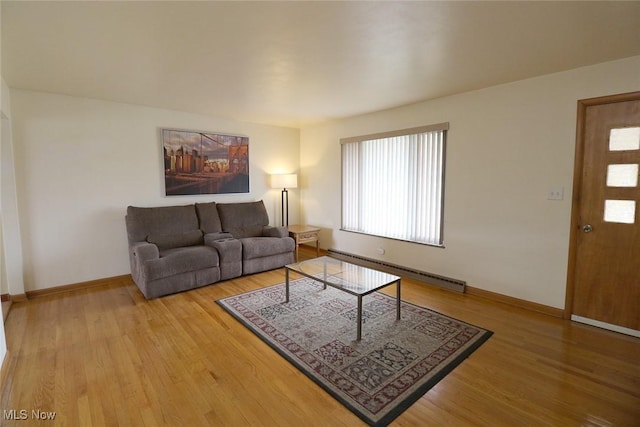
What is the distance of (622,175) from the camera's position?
2.56m

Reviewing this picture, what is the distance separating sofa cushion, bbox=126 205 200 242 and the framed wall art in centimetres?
37

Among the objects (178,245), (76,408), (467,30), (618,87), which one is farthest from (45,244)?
(618,87)

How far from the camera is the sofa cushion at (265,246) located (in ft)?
13.4

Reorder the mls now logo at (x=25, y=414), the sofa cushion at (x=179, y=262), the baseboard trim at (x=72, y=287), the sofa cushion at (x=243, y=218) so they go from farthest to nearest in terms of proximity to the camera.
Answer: the sofa cushion at (x=243, y=218) < the baseboard trim at (x=72, y=287) < the sofa cushion at (x=179, y=262) < the mls now logo at (x=25, y=414)

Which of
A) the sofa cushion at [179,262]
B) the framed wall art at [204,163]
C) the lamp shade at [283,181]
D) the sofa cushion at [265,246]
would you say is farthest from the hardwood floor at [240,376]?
the lamp shade at [283,181]

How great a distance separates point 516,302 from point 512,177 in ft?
4.22

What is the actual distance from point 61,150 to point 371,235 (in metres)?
4.00

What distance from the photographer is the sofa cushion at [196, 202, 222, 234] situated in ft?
14.0

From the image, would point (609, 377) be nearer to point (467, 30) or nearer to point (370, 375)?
point (370, 375)

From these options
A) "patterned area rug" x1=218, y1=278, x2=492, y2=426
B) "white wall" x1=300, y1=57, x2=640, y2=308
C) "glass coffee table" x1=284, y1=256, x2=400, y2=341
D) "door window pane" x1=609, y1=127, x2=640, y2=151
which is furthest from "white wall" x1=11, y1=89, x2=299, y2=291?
"door window pane" x1=609, y1=127, x2=640, y2=151

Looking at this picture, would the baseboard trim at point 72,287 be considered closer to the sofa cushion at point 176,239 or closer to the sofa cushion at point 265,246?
the sofa cushion at point 176,239

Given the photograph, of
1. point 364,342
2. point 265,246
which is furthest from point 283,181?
point 364,342

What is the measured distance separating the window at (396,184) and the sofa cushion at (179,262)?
2211 mm

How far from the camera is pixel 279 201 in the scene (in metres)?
5.59
